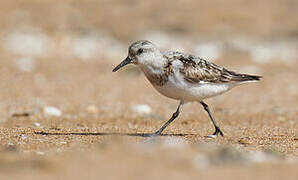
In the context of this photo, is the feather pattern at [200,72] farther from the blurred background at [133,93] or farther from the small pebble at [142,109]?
the small pebble at [142,109]

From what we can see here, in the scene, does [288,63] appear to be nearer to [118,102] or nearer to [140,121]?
[118,102]

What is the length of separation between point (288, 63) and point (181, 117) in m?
6.88

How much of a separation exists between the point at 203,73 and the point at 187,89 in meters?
0.36

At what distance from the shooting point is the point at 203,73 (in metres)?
6.68

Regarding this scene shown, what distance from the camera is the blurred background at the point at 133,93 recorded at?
446 cm

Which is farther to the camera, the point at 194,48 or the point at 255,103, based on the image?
the point at 194,48

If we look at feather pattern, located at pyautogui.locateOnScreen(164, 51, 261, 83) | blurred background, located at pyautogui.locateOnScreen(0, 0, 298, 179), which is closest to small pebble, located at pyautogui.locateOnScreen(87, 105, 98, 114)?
blurred background, located at pyautogui.locateOnScreen(0, 0, 298, 179)

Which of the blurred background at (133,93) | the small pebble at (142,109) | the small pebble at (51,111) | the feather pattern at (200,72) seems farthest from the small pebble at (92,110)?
the feather pattern at (200,72)

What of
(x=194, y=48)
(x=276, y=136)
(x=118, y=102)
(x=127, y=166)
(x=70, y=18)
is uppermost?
(x=70, y=18)

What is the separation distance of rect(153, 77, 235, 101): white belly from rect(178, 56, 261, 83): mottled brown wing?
64 mm

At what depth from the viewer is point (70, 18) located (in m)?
16.9

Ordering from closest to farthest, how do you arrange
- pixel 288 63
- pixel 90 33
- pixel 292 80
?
pixel 292 80 → pixel 288 63 → pixel 90 33

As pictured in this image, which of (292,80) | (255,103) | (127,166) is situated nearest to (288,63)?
(292,80)

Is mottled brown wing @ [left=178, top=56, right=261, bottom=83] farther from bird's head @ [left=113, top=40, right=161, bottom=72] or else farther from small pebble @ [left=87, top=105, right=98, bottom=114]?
small pebble @ [left=87, top=105, right=98, bottom=114]
